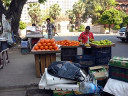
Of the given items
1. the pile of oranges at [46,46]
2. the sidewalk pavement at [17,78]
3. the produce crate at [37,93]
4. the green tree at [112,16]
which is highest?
the green tree at [112,16]

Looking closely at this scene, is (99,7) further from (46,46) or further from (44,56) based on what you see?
(44,56)

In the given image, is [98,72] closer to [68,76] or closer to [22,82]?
[68,76]

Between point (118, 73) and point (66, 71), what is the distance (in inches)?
51.7

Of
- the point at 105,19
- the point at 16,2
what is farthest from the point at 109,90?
the point at 105,19

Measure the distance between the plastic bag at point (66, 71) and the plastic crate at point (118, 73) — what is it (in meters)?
0.89

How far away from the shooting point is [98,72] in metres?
4.77

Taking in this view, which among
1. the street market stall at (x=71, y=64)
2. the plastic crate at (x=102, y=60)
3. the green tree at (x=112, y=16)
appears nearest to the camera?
the street market stall at (x=71, y=64)

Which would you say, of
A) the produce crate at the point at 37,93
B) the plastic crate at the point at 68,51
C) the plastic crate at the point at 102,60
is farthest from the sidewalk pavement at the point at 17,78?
the plastic crate at the point at 102,60

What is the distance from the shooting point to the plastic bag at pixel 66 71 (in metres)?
3.52

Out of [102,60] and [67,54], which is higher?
[67,54]

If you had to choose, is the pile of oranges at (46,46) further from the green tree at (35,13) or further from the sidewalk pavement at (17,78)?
the green tree at (35,13)

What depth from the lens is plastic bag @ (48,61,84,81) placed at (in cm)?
352

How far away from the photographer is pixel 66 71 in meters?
3.64

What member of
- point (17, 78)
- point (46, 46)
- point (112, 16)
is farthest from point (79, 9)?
point (17, 78)
